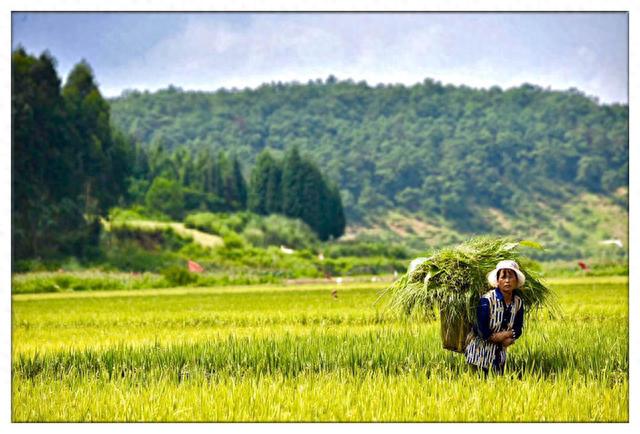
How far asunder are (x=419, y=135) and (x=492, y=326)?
89391 millimetres

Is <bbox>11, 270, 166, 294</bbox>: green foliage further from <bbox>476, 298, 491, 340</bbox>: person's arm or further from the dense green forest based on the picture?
<bbox>476, 298, 491, 340</bbox>: person's arm

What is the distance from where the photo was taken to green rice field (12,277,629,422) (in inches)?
267

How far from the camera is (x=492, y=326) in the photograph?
7602mm

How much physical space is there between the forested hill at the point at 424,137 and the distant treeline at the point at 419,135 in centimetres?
11

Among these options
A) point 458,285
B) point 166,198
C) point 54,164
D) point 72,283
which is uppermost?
point 54,164

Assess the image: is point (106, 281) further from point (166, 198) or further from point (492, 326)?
point (166, 198)

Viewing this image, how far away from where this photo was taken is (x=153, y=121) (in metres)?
104

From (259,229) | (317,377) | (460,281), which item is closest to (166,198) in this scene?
(259,229)

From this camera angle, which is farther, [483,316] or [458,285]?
[458,285]

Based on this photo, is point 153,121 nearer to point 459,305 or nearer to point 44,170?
point 44,170

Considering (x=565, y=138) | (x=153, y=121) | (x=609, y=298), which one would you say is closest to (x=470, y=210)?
(x=565, y=138)

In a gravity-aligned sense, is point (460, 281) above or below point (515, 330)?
above

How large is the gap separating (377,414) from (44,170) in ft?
108

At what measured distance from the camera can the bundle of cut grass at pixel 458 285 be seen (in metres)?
7.83
